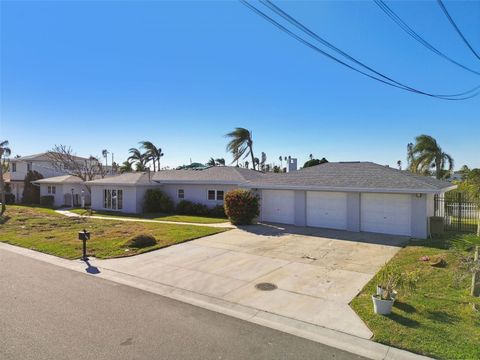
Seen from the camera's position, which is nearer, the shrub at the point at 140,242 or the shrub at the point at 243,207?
the shrub at the point at 140,242

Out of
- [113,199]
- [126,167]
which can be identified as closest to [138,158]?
[126,167]

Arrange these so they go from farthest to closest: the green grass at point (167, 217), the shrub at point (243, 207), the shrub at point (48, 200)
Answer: the shrub at point (48, 200), the green grass at point (167, 217), the shrub at point (243, 207)

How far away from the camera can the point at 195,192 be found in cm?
2638

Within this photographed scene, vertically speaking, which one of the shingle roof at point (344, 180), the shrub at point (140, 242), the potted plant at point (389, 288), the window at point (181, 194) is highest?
the shingle roof at point (344, 180)

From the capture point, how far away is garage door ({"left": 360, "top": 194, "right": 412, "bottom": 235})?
16.1 m

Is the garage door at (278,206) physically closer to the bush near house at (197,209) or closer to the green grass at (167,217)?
the green grass at (167,217)

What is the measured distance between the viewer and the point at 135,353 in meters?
5.40

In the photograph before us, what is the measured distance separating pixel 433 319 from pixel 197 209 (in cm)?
2019

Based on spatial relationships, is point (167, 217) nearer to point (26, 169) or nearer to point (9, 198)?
point (9, 198)

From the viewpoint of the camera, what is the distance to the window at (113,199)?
28075 millimetres

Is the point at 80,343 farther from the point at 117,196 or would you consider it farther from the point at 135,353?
the point at 117,196

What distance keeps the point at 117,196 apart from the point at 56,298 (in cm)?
2113

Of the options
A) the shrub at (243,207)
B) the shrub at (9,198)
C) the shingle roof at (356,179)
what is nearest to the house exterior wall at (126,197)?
the shrub at (243,207)

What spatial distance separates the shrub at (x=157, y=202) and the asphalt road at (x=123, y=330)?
1816cm
